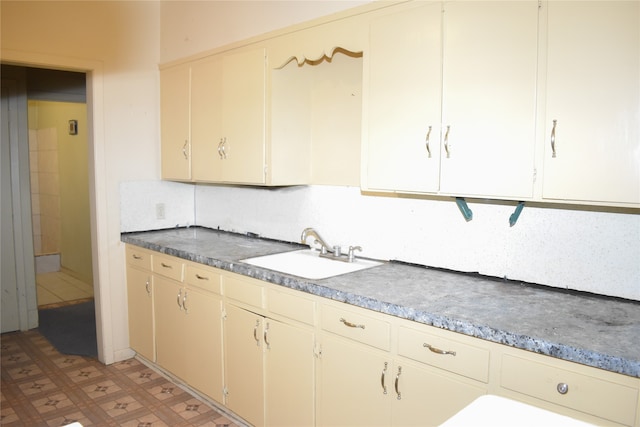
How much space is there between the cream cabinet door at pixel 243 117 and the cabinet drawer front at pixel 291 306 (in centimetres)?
81

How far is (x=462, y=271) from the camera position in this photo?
232 cm

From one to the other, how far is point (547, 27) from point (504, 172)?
0.52 metres

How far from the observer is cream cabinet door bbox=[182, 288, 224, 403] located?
9.16ft

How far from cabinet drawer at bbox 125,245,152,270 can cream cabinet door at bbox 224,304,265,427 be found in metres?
0.98

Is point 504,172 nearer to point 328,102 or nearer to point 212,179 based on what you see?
point 328,102

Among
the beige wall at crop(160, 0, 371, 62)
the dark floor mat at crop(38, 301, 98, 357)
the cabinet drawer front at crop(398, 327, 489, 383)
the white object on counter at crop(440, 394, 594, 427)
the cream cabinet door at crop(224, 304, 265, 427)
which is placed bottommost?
the dark floor mat at crop(38, 301, 98, 357)

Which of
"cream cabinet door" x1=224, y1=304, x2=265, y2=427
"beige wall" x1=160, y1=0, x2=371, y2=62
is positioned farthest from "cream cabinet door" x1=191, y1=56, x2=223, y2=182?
"cream cabinet door" x1=224, y1=304, x2=265, y2=427

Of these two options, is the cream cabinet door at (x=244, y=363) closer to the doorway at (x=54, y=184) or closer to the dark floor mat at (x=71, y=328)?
the dark floor mat at (x=71, y=328)

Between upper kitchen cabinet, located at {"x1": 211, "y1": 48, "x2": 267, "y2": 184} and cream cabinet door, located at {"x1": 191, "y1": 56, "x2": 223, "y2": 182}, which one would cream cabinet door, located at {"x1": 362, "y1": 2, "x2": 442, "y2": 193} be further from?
cream cabinet door, located at {"x1": 191, "y1": 56, "x2": 223, "y2": 182}

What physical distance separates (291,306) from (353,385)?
0.46 metres

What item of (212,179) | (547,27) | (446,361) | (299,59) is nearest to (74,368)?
(212,179)

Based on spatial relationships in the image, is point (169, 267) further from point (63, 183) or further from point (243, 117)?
point (63, 183)

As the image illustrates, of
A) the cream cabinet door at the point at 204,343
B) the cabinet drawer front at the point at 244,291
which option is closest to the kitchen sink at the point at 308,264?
the cabinet drawer front at the point at 244,291

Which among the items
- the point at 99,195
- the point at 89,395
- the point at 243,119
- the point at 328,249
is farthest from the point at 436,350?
the point at 99,195
